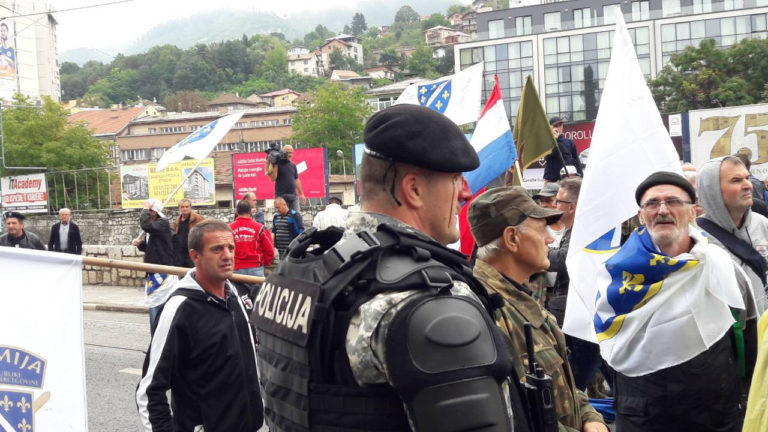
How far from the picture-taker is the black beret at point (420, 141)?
197 centimetres

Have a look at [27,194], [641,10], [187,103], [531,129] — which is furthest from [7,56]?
[187,103]

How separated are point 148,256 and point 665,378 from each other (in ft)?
27.6

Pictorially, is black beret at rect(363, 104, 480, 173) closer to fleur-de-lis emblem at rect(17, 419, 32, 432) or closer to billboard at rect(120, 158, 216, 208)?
fleur-de-lis emblem at rect(17, 419, 32, 432)

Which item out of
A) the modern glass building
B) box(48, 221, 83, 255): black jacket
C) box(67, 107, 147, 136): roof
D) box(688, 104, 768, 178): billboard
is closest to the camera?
box(48, 221, 83, 255): black jacket

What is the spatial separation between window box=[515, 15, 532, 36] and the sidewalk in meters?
72.9

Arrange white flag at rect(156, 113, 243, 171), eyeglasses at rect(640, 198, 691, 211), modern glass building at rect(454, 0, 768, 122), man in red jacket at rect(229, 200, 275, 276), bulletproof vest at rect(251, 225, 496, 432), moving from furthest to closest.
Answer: modern glass building at rect(454, 0, 768, 122)
man in red jacket at rect(229, 200, 275, 276)
white flag at rect(156, 113, 243, 171)
eyeglasses at rect(640, 198, 691, 211)
bulletproof vest at rect(251, 225, 496, 432)

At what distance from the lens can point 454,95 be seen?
9.52 m

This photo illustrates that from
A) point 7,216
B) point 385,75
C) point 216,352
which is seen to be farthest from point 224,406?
point 385,75

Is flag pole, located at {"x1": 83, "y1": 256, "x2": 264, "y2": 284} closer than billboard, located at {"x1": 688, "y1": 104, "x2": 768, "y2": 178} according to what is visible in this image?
Yes

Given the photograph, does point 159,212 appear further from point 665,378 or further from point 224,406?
point 665,378

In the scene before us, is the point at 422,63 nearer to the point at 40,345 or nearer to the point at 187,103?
the point at 187,103

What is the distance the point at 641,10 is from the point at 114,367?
8246 cm

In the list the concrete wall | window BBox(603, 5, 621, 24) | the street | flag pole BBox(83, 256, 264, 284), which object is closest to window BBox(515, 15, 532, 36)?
window BBox(603, 5, 621, 24)

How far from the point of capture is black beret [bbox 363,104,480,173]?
6.47ft
